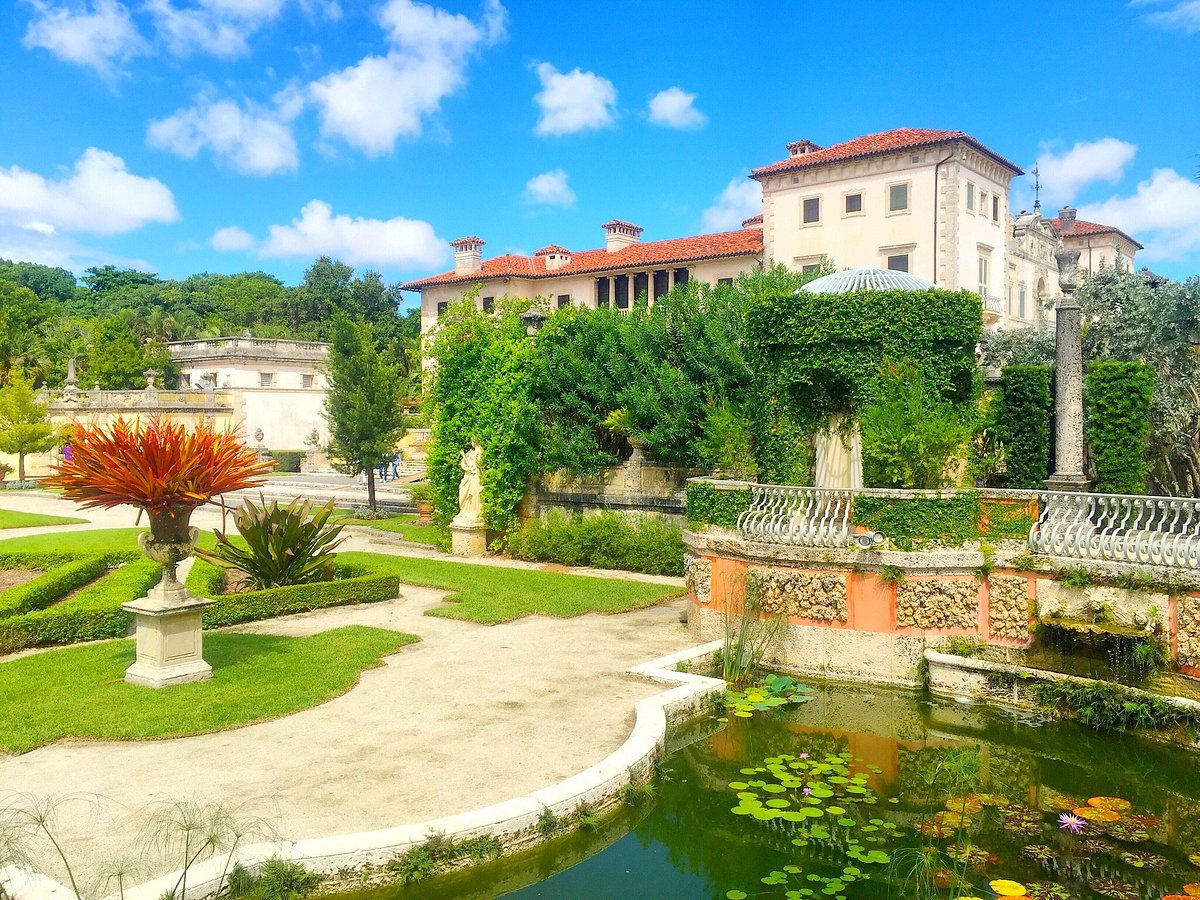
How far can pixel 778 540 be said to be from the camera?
1103 centimetres

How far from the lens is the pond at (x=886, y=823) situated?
19.2 feet

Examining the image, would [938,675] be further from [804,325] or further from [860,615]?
[804,325]

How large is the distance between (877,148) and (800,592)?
26.6 metres

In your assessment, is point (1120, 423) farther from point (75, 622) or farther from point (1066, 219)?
point (1066, 219)

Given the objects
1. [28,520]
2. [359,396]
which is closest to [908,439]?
[359,396]

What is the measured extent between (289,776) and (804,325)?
9.56m

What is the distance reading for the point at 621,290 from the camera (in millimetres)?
40812

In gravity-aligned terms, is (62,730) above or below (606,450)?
below

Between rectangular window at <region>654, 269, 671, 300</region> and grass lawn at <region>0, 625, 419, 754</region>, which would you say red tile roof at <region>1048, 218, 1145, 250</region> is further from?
grass lawn at <region>0, 625, 419, 754</region>

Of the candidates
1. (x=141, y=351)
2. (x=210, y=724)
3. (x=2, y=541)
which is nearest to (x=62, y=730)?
(x=210, y=724)

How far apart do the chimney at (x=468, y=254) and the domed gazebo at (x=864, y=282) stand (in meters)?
34.6

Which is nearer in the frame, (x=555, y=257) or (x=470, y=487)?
(x=470, y=487)

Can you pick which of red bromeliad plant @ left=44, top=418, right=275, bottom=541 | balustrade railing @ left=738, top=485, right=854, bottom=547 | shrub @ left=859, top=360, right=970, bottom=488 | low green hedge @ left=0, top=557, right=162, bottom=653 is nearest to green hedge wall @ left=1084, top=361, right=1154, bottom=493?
shrub @ left=859, top=360, right=970, bottom=488

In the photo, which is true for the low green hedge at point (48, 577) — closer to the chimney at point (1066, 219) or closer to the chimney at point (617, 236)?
the chimney at point (617, 236)
